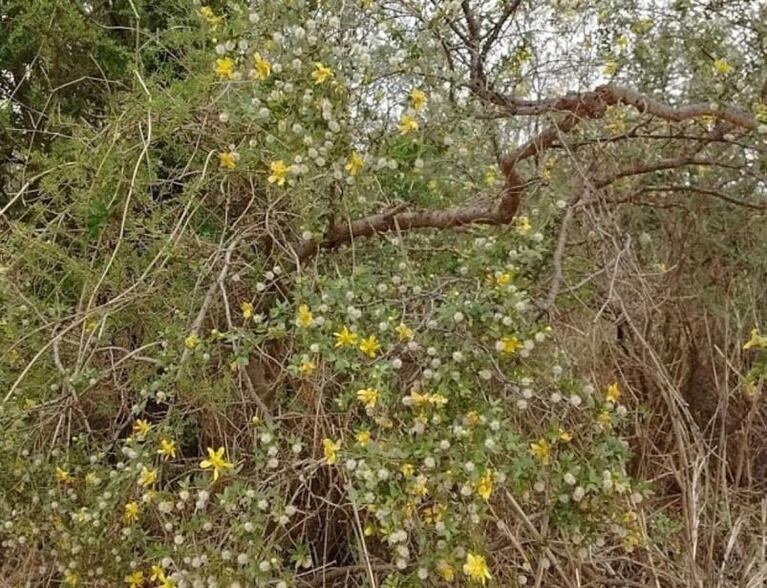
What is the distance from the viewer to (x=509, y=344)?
1.53m

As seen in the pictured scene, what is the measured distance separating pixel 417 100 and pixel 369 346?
518 millimetres

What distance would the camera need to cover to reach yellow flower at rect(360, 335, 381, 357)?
160 cm

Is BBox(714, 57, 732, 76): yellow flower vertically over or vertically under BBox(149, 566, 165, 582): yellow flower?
over

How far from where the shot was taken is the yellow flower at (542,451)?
5.25 ft

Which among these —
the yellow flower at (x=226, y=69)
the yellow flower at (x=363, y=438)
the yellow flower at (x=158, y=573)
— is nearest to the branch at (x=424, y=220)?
the yellow flower at (x=226, y=69)

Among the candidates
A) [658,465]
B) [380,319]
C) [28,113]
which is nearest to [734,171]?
[658,465]

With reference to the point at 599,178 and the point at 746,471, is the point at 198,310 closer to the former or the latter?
the point at 599,178

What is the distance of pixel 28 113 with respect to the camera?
2809 millimetres

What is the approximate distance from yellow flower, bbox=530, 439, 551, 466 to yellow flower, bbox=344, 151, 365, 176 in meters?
0.65

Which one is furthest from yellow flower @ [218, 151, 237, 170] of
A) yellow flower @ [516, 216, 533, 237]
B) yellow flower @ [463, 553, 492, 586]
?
yellow flower @ [463, 553, 492, 586]

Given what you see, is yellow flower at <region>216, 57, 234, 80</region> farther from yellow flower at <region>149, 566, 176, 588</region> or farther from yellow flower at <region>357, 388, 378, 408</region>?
yellow flower at <region>149, 566, 176, 588</region>

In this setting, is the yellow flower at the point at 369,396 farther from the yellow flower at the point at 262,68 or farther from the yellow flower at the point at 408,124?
the yellow flower at the point at 262,68

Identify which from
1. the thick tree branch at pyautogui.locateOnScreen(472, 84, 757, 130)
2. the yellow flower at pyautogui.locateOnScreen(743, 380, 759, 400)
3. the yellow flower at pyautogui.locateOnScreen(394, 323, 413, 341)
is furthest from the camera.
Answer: the yellow flower at pyautogui.locateOnScreen(743, 380, 759, 400)

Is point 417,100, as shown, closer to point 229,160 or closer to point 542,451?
point 229,160
